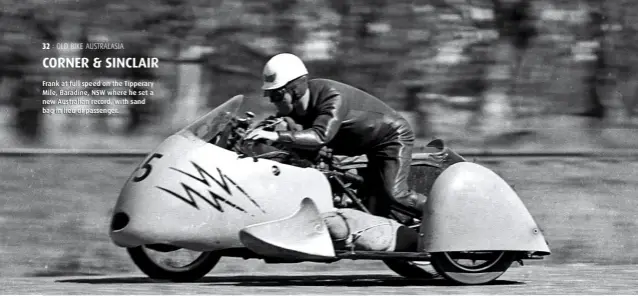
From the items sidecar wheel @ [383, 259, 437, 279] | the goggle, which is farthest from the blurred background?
the goggle

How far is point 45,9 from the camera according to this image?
1273 cm

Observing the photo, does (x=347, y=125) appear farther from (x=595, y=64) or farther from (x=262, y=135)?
(x=595, y=64)

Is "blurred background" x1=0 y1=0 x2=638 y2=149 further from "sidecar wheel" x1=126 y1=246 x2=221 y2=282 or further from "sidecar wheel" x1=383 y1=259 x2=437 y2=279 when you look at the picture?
"sidecar wheel" x1=126 y1=246 x2=221 y2=282

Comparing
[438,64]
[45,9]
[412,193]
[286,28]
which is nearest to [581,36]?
[438,64]

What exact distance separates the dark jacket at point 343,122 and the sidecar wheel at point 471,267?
940 mm

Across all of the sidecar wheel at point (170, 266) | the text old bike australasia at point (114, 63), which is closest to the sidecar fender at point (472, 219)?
the sidecar wheel at point (170, 266)

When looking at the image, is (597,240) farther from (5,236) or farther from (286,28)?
(5,236)

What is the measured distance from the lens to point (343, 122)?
9953mm

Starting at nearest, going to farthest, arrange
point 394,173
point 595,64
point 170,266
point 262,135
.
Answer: point 262,135
point 170,266
point 394,173
point 595,64

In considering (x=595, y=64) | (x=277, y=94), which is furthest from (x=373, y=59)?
(x=277, y=94)

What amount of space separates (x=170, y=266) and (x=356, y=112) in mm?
1672

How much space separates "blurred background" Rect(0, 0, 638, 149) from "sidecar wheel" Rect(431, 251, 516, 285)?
3377 mm

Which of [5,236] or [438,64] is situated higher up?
[438,64]

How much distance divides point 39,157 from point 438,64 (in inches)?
146
